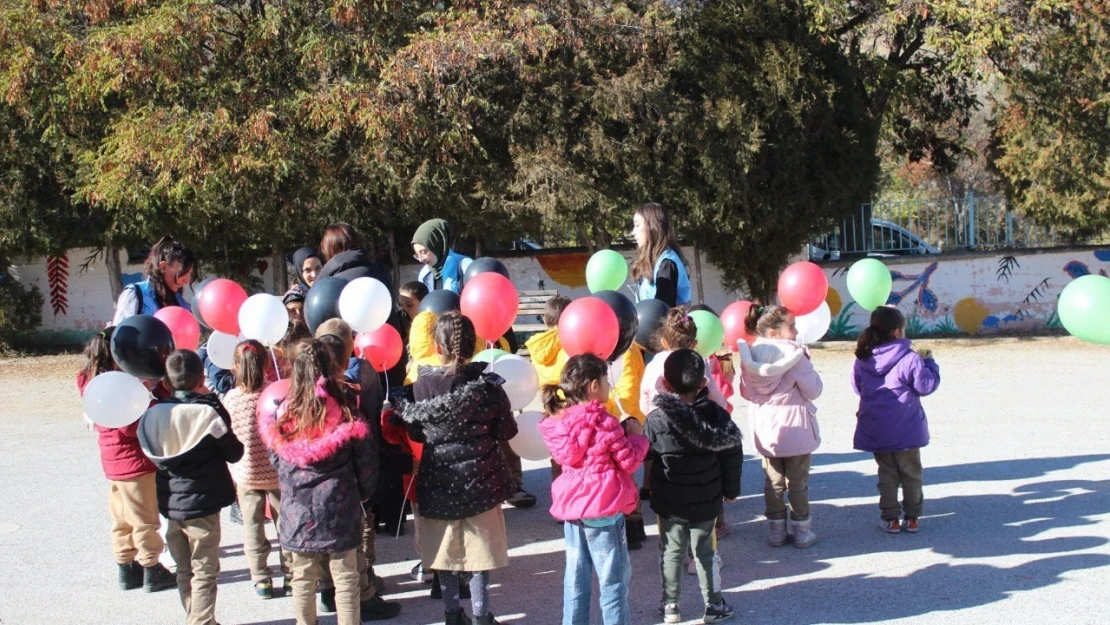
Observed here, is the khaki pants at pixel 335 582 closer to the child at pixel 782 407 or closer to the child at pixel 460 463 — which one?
the child at pixel 460 463

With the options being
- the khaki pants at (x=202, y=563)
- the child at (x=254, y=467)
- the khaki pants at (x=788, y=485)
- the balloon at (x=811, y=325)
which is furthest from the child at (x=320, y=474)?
the balloon at (x=811, y=325)

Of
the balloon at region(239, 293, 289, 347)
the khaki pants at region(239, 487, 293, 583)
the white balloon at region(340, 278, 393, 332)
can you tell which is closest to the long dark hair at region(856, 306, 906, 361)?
the white balloon at region(340, 278, 393, 332)

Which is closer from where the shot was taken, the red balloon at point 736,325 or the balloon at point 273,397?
the balloon at point 273,397

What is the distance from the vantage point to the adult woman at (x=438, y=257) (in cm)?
566

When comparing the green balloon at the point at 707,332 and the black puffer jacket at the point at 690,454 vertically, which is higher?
the green balloon at the point at 707,332

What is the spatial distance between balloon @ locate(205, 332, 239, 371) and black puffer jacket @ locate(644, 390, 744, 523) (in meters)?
2.37

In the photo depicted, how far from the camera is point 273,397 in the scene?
Result: 3926mm

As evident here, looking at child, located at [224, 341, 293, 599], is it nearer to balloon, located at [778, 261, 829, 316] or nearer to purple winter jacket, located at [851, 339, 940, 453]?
balloon, located at [778, 261, 829, 316]

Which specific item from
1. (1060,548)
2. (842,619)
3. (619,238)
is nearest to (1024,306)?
(619,238)

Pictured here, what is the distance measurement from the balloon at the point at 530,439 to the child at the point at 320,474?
0.77 meters

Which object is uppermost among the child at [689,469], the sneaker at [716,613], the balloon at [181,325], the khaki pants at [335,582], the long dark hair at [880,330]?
the balloon at [181,325]

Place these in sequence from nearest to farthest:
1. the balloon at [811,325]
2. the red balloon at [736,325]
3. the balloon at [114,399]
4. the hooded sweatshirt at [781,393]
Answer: the balloon at [114,399]
the hooded sweatshirt at [781,393]
the red balloon at [736,325]
the balloon at [811,325]

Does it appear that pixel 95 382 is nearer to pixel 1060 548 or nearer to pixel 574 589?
pixel 574 589

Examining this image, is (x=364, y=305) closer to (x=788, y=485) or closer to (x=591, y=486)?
(x=591, y=486)
